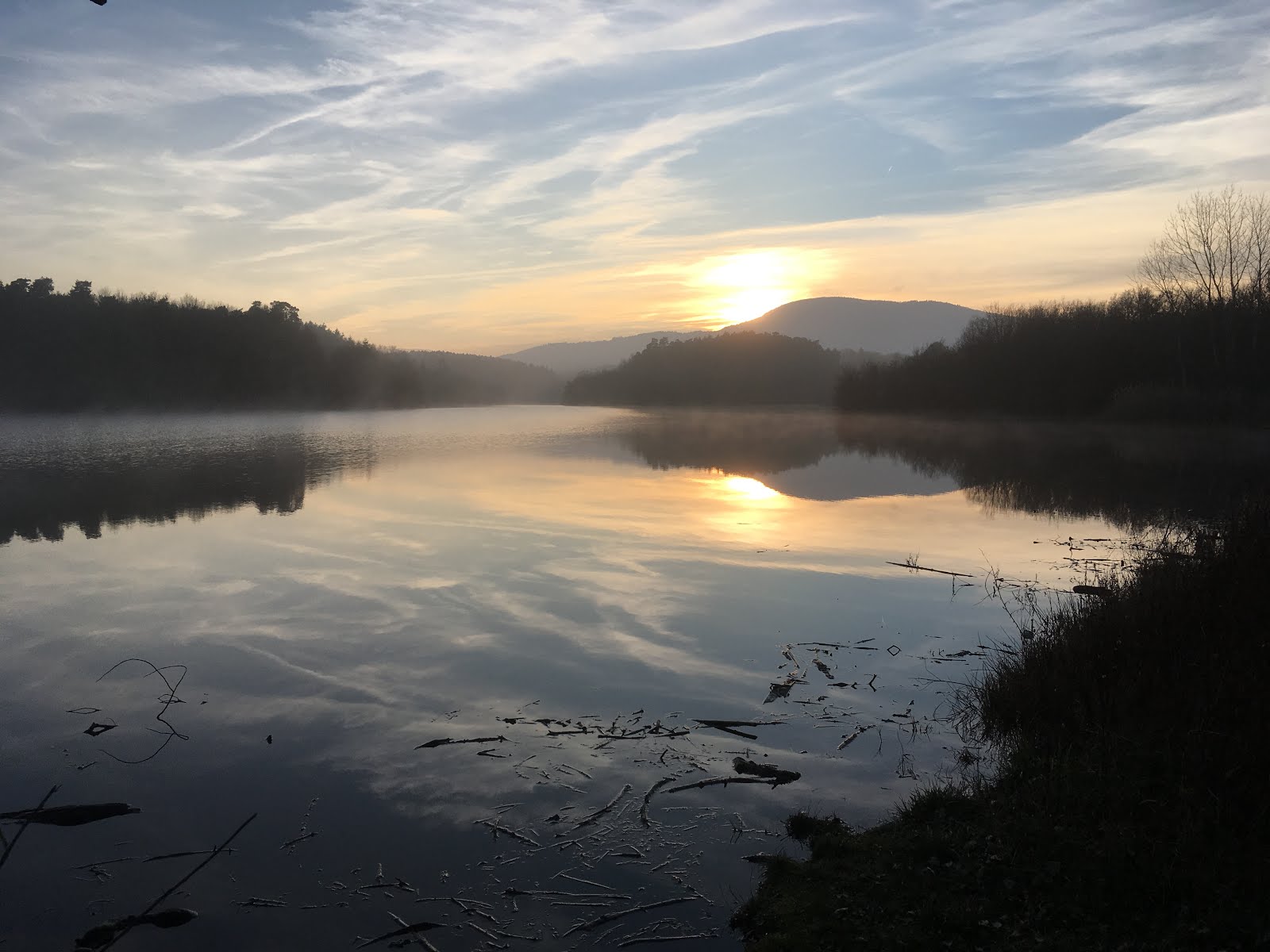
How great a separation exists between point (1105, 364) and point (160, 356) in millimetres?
94625

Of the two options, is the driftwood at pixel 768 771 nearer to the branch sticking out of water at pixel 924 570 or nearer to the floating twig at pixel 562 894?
the floating twig at pixel 562 894

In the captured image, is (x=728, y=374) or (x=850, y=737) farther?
(x=728, y=374)

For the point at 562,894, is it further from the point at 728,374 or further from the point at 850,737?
the point at 728,374

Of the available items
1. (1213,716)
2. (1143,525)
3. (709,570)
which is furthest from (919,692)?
(1143,525)

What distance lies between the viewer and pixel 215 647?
34.6 feet

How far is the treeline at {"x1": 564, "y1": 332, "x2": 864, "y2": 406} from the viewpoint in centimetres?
14088

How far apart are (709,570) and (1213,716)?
931cm

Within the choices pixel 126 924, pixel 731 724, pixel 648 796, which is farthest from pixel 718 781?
pixel 126 924

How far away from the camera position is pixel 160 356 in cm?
9481

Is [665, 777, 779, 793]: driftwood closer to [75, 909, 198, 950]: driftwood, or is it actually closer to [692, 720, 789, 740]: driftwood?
[692, 720, 789, 740]: driftwood

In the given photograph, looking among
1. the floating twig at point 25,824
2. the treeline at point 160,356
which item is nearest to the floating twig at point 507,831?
the floating twig at point 25,824

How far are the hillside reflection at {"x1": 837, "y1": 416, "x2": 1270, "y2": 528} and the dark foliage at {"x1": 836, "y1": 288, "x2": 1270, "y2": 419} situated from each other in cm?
324

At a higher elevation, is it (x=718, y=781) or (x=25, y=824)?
(x=25, y=824)

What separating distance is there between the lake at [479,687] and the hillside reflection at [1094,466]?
38 centimetres
